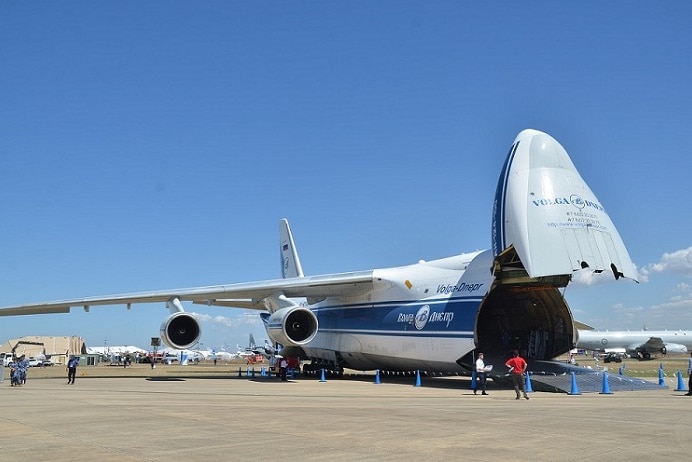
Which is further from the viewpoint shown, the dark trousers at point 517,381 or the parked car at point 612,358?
the parked car at point 612,358

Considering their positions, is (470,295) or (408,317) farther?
(408,317)

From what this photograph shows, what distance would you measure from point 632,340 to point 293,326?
159ft

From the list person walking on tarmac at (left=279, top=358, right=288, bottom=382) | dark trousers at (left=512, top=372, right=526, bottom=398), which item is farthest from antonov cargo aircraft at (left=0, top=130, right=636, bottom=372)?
dark trousers at (left=512, top=372, right=526, bottom=398)

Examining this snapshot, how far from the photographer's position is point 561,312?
20844mm

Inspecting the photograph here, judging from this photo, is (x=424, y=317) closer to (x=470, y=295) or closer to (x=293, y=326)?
(x=470, y=295)

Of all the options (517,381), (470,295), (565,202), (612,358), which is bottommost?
(517,381)

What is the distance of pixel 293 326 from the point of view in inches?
905

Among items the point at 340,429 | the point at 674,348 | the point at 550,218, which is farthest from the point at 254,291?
the point at 674,348

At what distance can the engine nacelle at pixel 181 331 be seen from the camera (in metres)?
22.9

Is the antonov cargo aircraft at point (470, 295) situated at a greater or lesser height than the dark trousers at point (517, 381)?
greater

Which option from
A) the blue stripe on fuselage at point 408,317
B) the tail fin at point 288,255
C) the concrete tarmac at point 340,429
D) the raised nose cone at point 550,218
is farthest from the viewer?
the tail fin at point 288,255

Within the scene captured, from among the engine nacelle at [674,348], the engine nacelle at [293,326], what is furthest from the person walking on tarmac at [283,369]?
the engine nacelle at [674,348]

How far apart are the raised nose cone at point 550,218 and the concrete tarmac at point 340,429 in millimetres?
3382

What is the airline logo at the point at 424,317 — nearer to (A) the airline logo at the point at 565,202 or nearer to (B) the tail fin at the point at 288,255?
(A) the airline logo at the point at 565,202
